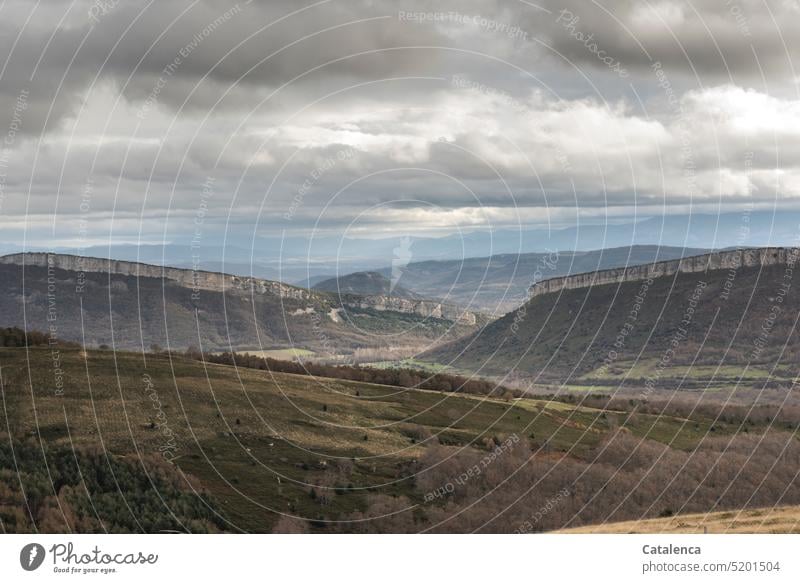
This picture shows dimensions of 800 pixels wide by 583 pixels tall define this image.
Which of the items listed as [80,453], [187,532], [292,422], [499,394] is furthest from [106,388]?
[499,394]

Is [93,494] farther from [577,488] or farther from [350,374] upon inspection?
[350,374]

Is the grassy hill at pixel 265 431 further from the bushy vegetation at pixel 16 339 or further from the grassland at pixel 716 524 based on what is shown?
the grassland at pixel 716 524
